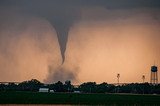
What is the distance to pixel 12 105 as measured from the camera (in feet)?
379

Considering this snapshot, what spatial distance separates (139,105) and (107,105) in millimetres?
9234

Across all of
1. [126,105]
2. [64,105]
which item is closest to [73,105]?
[64,105]

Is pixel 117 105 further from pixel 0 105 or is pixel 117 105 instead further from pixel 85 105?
pixel 0 105

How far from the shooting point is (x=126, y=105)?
418 feet

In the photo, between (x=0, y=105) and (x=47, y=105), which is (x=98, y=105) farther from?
(x=0, y=105)

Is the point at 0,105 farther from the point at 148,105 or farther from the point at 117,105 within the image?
the point at 148,105

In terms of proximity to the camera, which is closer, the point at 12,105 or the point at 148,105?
the point at 12,105

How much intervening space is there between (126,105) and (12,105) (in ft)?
Result: 82.2

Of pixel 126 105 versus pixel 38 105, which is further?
pixel 126 105

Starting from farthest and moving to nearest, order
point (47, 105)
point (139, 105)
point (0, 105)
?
point (139, 105) < point (47, 105) < point (0, 105)

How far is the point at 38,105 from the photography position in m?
119

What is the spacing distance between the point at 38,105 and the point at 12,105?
5672 millimetres

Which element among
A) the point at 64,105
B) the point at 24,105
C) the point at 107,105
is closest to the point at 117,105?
the point at 107,105

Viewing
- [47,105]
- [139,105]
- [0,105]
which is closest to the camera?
[0,105]
